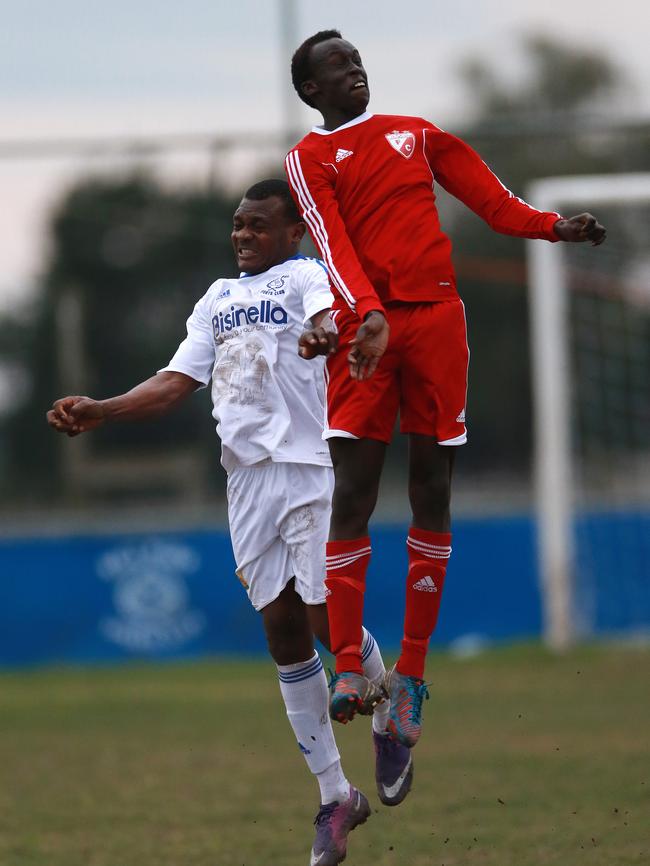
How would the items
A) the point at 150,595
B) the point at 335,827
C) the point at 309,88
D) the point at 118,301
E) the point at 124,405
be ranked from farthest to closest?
the point at 118,301
the point at 150,595
the point at 335,827
the point at 124,405
the point at 309,88

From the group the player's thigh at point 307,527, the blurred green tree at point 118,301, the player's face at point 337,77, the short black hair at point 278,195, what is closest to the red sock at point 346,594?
the player's thigh at point 307,527

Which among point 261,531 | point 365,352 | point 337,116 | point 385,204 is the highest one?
point 337,116

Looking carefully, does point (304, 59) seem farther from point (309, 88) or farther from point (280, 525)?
point (280, 525)

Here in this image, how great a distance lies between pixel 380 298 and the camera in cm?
601

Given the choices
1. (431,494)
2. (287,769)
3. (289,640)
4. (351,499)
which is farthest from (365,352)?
(287,769)

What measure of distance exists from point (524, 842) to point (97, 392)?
10316 mm

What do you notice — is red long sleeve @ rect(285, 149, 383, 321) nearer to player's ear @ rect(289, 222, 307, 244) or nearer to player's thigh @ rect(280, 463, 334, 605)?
player's ear @ rect(289, 222, 307, 244)

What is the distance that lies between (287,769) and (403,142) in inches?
231

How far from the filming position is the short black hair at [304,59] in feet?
19.8

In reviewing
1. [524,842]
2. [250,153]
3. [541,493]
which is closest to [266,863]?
[524,842]

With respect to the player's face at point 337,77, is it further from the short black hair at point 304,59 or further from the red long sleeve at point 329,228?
the red long sleeve at point 329,228

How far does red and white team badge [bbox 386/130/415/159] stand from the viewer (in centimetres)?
606

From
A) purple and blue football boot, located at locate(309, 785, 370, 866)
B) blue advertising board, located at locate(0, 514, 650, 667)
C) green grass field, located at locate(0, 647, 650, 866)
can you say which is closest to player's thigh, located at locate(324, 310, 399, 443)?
purple and blue football boot, located at locate(309, 785, 370, 866)

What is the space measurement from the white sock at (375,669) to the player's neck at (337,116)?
191 centimetres
